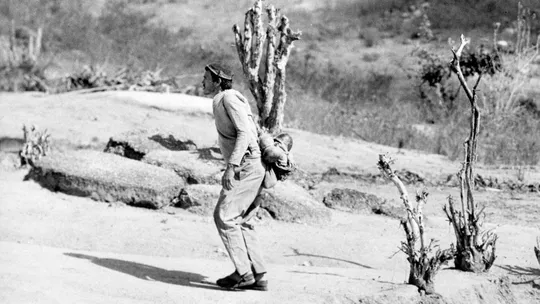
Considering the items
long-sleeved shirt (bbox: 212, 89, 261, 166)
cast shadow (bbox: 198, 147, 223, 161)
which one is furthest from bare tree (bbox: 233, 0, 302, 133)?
long-sleeved shirt (bbox: 212, 89, 261, 166)

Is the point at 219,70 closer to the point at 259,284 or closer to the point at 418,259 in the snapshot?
the point at 259,284

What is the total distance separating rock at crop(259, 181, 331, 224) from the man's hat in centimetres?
282

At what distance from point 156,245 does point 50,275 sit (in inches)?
71.4

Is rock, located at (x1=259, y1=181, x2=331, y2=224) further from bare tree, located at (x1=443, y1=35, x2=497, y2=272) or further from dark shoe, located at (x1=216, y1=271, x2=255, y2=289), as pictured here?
dark shoe, located at (x1=216, y1=271, x2=255, y2=289)

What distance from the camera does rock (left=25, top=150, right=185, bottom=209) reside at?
8.73 meters

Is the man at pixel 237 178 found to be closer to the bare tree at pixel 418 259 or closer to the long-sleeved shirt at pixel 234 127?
the long-sleeved shirt at pixel 234 127

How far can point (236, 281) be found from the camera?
5926 mm

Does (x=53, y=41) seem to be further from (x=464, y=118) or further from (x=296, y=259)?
(x=296, y=259)

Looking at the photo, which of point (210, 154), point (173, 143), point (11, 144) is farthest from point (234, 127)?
point (11, 144)

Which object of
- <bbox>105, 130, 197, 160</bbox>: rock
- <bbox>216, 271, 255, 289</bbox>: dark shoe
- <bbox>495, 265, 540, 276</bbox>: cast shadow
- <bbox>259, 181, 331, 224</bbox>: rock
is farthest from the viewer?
<bbox>105, 130, 197, 160</bbox>: rock

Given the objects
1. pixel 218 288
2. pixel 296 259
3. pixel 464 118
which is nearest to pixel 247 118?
pixel 218 288

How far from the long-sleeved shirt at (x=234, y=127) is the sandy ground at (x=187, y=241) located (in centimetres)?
93

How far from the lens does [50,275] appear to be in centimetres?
594

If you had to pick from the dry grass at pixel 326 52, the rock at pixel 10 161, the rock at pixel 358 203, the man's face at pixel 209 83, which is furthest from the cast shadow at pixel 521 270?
the rock at pixel 10 161
